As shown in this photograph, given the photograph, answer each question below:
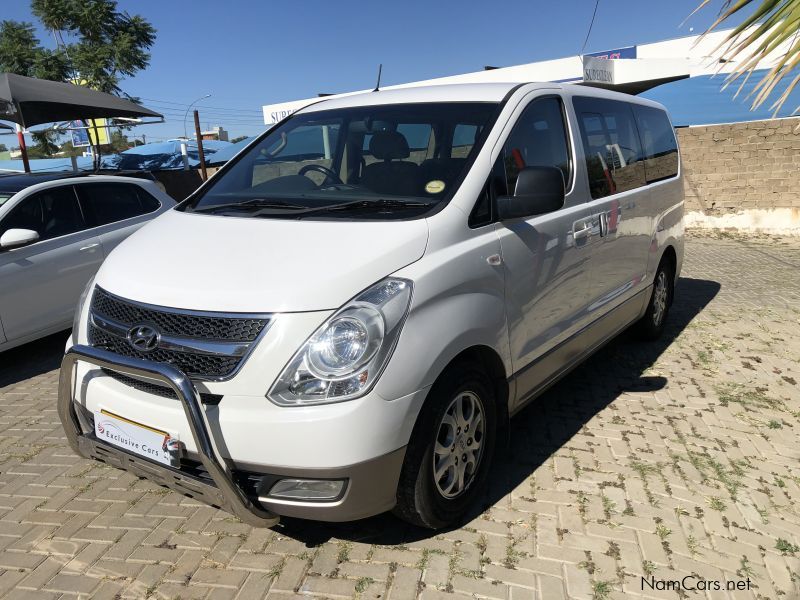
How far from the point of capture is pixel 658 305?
17.8 ft

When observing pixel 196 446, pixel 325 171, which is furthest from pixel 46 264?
pixel 196 446

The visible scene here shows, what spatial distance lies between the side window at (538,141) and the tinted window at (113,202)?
4478 millimetres

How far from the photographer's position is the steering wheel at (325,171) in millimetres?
3309

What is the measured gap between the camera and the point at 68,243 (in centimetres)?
564

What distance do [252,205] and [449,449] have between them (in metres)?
1.57

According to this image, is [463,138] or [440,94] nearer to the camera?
[463,138]

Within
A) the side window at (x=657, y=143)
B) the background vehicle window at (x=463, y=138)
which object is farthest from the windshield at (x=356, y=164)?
the side window at (x=657, y=143)

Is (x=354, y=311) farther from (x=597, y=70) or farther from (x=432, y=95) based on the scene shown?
(x=597, y=70)

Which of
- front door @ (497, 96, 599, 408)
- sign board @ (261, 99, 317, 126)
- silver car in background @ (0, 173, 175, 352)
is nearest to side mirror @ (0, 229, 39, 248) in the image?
silver car in background @ (0, 173, 175, 352)

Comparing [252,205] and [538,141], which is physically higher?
[538,141]

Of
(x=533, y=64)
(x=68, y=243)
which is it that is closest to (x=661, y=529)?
(x=68, y=243)

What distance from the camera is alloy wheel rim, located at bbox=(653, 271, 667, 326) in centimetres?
530

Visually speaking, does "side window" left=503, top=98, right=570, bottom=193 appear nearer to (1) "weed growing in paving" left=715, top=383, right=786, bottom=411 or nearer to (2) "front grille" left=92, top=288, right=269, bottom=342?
(2) "front grille" left=92, top=288, right=269, bottom=342

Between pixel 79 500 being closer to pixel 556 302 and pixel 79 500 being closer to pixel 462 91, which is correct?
pixel 556 302
